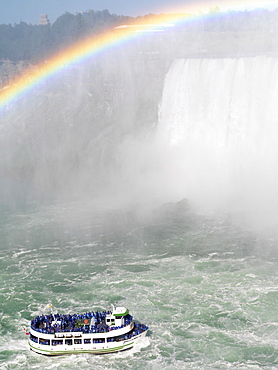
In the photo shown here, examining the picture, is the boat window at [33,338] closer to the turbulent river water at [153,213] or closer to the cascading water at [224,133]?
the turbulent river water at [153,213]

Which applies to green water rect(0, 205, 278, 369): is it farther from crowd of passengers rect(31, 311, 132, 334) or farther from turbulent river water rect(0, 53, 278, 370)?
crowd of passengers rect(31, 311, 132, 334)

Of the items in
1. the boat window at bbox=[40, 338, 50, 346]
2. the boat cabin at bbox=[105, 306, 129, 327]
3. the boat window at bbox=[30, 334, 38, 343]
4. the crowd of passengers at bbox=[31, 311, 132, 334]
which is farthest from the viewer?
the boat cabin at bbox=[105, 306, 129, 327]

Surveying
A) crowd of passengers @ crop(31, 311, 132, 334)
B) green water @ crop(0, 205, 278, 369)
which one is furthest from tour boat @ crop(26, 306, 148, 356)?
green water @ crop(0, 205, 278, 369)

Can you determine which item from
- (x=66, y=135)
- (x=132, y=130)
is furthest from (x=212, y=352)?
(x=66, y=135)

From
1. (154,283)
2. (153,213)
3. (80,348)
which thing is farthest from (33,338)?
(153,213)

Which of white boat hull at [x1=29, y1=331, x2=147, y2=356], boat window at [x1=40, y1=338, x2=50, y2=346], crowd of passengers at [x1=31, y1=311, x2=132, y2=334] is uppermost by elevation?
crowd of passengers at [x1=31, y1=311, x2=132, y2=334]
